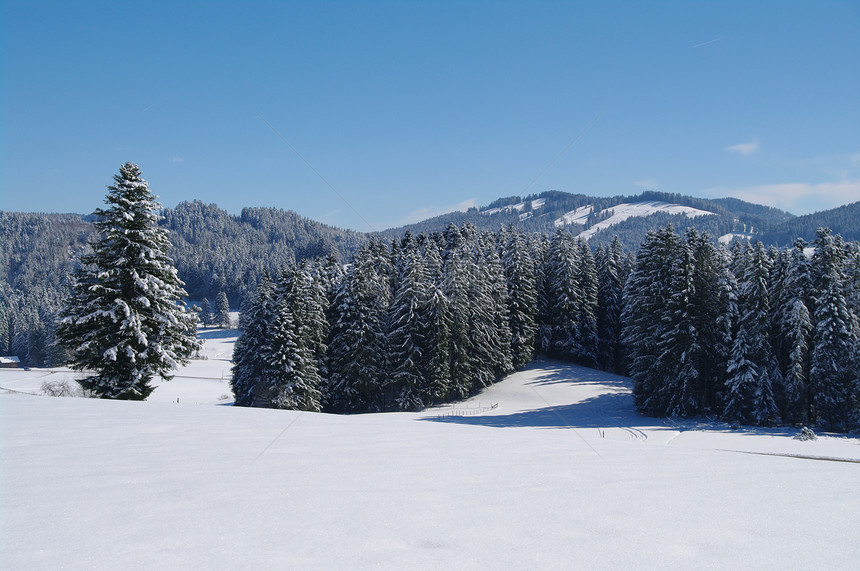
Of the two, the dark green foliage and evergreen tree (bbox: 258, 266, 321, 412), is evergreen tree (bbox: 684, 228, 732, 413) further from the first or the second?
the dark green foliage

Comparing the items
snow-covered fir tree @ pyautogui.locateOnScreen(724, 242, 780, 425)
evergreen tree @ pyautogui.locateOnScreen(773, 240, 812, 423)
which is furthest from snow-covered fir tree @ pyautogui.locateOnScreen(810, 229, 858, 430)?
snow-covered fir tree @ pyautogui.locateOnScreen(724, 242, 780, 425)

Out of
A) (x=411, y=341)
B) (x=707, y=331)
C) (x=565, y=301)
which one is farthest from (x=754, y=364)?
(x=411, y=341)

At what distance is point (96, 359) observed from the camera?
19891 mm

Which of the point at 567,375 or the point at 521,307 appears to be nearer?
the point at 567,375

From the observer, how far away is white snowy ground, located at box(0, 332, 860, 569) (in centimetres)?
365

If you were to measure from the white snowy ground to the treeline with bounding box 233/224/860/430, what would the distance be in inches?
1135

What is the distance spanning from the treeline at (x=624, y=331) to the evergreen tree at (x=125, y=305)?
15.1 m

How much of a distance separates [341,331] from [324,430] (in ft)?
107

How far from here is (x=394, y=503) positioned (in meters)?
4.84

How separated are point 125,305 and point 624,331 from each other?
3695cm

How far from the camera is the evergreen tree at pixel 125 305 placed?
1986 cm

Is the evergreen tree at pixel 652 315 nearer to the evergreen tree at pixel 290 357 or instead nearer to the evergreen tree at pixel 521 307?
the evergreen tree at pixel 521 307

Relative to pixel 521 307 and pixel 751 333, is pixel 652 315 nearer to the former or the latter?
pixel 751 333

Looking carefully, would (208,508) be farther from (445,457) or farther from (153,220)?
(153,220)
